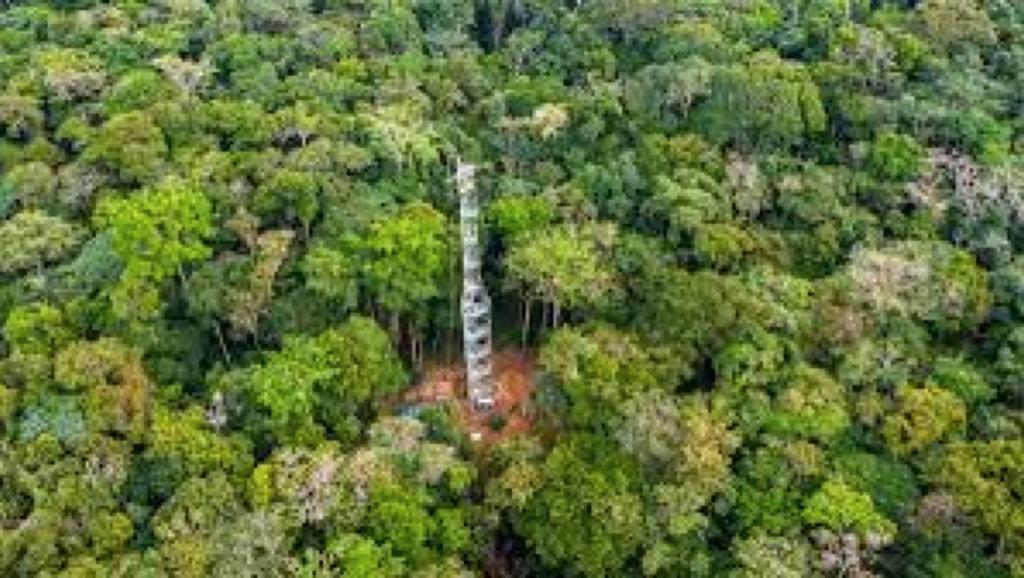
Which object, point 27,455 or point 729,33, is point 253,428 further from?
point 729,33

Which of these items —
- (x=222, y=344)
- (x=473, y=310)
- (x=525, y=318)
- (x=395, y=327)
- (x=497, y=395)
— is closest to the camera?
(x=473, y=310)

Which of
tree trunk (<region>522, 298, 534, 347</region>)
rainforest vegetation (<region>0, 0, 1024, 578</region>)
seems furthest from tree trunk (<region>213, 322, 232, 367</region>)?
tree trunk (<region>522, 298, 534, 347</region>)

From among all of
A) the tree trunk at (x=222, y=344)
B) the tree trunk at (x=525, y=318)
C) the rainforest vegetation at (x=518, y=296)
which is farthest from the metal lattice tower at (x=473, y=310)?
the tree trunk at (x=222, y=344)

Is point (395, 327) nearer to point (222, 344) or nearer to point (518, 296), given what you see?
point (518, 296)

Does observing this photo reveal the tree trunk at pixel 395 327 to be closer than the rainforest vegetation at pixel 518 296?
No

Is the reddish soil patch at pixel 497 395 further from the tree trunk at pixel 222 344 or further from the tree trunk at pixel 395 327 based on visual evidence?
the tree trunk at pixel 222 344

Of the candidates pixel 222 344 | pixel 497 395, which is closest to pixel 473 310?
pixel 497 395

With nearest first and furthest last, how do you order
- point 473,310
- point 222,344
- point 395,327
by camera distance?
point 473,310
point 222,344
point 395,327

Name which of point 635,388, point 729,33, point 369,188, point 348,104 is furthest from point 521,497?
point 729,33
